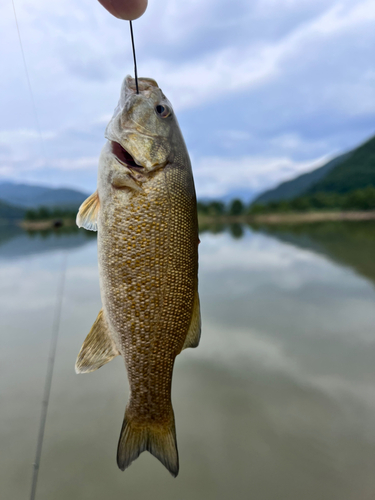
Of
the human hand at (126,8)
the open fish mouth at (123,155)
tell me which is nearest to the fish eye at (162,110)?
the open fish mouth at (123,155)

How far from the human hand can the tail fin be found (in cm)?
262

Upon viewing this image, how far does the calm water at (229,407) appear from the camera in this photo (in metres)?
4.37

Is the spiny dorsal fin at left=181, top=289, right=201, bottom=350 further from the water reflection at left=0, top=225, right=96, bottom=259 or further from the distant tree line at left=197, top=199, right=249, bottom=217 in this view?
the distant tree line at left=197, top=199, right=249, bottom=217

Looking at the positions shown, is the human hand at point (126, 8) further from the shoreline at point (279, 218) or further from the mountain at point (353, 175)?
the mountain at point (353, 175)

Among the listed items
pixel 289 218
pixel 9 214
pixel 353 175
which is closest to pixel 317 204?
pixel 289 218

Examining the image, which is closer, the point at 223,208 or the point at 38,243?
the point at 38,243

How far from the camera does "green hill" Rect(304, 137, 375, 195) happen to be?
108m

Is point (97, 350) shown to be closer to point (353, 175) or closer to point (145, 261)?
point (145, 261)

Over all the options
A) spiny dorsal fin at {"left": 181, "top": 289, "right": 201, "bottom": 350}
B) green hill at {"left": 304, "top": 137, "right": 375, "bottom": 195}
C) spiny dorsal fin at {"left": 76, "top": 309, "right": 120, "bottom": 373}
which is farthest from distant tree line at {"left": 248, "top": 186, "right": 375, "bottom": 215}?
spiny dorsal fin at {"left": 76, "top": 309, "right": 120, "bottom": 373}

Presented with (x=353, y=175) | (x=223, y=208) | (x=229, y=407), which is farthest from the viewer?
(x=353, y=175)

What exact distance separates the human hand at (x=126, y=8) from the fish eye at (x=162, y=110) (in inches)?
22.8

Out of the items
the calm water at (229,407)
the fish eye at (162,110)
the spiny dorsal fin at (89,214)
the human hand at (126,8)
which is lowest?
the calm water at (229,407)

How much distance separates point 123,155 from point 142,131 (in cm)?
19

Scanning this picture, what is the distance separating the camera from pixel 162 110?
6.48 feet
